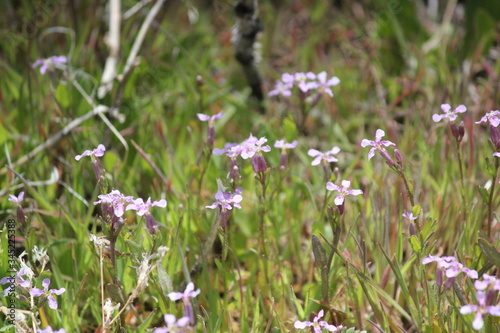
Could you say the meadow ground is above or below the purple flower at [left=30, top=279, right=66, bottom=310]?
below

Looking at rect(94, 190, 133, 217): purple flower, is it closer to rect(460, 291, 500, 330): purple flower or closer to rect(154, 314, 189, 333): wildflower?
rect(154, 314, 189, 333): wildflower

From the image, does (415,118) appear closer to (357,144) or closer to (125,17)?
(357,144)

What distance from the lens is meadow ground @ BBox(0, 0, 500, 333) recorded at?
136cm

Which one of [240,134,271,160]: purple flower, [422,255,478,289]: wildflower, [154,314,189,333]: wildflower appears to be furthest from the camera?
[240,134,271,160]: purple flower

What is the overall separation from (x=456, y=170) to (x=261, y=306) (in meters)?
0.89

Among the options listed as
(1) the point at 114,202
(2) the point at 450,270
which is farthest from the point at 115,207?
(2) the point at 450,270

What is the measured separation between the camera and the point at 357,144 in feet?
7.93

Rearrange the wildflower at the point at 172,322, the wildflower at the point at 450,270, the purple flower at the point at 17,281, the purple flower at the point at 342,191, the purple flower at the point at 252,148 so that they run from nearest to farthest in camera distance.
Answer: the wildflower at the point at 172,322 < the wildflower at the point at 450,270 < the purple flower at the point at 17,281 < the purple flower at the point at 342,191 < the purple flower at the point at 252,148

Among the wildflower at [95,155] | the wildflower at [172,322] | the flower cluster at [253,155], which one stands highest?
the wildflower at [95,155]

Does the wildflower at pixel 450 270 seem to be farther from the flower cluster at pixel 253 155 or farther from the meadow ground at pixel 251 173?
the flower cluster at pixel 253 155

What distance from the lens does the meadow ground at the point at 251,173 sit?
136cm

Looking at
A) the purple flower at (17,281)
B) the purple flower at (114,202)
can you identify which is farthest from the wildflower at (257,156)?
the purple flower at (17,281)

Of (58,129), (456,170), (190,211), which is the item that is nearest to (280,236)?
(190,211)

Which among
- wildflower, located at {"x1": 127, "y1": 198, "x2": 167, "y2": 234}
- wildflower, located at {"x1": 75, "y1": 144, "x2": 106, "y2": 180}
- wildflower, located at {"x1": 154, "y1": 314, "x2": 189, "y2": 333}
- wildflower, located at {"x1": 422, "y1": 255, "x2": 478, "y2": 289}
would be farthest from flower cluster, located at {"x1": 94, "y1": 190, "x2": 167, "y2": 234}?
wildflower, located at {"x1": 422, "y1": 255, "x2": 478, "y2": 289}
